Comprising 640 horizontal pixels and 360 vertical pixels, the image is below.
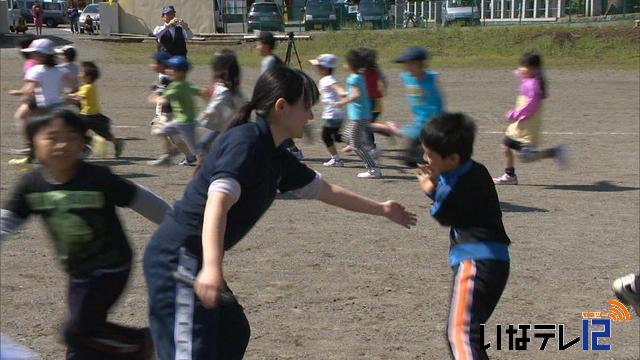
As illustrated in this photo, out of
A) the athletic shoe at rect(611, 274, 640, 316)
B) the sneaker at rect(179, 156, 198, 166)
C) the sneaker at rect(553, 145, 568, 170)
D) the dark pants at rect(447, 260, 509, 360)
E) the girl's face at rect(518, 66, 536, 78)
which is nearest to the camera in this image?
the dark pants at rect(447, 260, 509, 360)

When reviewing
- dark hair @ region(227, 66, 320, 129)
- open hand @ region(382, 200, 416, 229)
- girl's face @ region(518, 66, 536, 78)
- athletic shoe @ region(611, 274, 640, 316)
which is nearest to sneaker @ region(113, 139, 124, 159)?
girl's face @ region(518, 66, 536, 78)

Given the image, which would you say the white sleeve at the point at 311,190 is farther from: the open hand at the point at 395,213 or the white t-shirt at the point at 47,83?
the white t-shirt at the point at 47,83

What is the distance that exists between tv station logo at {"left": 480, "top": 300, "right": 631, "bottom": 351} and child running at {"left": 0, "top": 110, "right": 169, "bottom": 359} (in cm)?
241

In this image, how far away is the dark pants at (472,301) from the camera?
3984 millimetres

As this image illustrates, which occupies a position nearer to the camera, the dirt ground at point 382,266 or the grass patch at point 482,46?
the dirt ground at point 382,266

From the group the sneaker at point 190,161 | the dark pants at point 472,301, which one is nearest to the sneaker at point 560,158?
the sneaker at point 190,161

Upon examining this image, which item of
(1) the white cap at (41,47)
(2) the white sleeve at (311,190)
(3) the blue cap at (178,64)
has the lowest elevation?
(2) the white sleeve at (311,190)

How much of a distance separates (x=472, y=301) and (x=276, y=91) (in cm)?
131

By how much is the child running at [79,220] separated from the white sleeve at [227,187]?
911mm

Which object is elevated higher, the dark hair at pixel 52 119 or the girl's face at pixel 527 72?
the dark hair at pixel 52 119

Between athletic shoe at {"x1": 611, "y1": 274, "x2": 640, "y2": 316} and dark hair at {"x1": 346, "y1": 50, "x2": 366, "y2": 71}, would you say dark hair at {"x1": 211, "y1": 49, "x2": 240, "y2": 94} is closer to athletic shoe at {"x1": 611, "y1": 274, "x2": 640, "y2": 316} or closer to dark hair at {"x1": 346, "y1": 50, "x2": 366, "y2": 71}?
dark hair at {"x1": 346, "y1": 50, "x2": 366, "y2": 71}

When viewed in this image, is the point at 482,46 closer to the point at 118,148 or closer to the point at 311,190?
the point at 118,148

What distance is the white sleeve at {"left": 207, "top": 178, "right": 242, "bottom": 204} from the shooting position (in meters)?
3.42

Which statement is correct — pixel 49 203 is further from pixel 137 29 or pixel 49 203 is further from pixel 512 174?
pixel 137 29
